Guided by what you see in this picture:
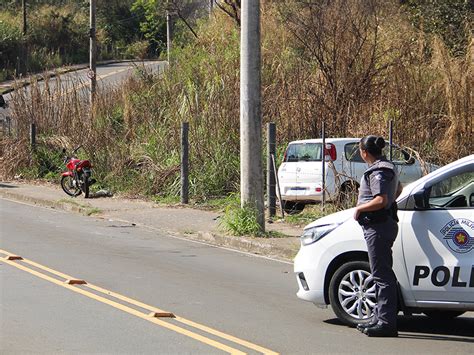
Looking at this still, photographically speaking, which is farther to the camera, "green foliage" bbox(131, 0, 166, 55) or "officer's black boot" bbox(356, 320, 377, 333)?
"green foliage" bbox(131, 0, 166, 55)

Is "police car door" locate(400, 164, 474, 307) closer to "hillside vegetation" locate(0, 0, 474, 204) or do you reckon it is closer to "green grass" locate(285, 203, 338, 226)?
"green grass" locate(285, 203, 338, 226)

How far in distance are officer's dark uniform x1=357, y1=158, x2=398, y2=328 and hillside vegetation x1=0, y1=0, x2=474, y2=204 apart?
10456 mm

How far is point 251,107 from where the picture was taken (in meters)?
15.5

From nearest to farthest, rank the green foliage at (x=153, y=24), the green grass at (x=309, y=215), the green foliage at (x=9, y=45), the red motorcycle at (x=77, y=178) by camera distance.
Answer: the green grass at (x=309, y=215) < the red motorcycle at (x=77, y=178) < the green foliage at (x=153, y=24) < the green foliage at (x=9, y=45)

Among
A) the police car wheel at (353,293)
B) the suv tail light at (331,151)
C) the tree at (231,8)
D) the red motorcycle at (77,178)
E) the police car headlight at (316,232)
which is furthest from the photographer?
the tree at (231,8)

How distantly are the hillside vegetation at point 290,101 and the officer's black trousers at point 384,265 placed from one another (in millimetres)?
10530

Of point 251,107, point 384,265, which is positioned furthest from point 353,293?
point 251,107

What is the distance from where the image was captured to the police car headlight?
9.23 metres

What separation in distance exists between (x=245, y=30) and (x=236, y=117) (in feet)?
21.7

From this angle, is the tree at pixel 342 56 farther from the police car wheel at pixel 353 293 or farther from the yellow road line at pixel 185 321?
the police car wheel at pixel 353 293

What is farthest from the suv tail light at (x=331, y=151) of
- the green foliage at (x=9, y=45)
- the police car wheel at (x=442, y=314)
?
the green foliage at (x=9, y=45)

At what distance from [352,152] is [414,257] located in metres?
9.85

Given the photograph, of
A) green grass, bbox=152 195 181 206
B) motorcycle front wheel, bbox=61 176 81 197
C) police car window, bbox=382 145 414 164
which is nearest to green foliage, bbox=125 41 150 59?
motorcycle front wheel, bbox=61 176 81 197

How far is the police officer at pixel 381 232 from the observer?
8484 mm
